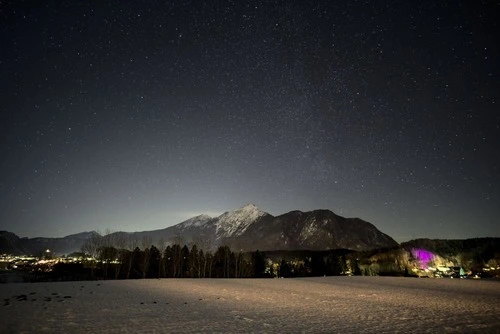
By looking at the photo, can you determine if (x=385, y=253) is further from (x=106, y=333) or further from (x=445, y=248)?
(x=106, y=333)

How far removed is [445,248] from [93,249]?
92356mm

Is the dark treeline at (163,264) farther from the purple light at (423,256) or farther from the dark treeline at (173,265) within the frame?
the purple light at (423,256)

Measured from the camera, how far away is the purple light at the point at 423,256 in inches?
3293

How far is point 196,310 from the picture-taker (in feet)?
57.1

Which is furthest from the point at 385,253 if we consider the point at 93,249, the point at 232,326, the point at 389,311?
the point at 232,326

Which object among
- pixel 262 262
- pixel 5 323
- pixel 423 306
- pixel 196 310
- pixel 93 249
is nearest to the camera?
pixel 5 323

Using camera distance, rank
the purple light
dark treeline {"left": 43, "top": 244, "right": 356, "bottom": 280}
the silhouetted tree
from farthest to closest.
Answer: the silhouetted tree < the purple light < dark treeline {"left": 43, "top": 244, "right": 356, "bottom": 280}

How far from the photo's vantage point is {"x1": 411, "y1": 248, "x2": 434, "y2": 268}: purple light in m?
83.6

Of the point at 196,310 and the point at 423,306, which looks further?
the point at 423,306

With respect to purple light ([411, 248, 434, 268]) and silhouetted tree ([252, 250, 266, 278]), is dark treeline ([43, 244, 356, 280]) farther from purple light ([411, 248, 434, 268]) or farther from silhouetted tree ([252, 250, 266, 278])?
purple light ([411, 248, 434, 268])

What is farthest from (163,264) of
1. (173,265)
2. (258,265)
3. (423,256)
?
(423,256)

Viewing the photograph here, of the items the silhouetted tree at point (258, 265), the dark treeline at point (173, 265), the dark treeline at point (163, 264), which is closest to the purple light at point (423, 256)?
the dark treeline at point (173, 265)

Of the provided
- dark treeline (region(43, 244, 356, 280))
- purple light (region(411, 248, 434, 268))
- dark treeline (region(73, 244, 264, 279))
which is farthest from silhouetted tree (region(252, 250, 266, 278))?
purple light (region(411, 248, 434, 268))

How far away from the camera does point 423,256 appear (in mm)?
85625
